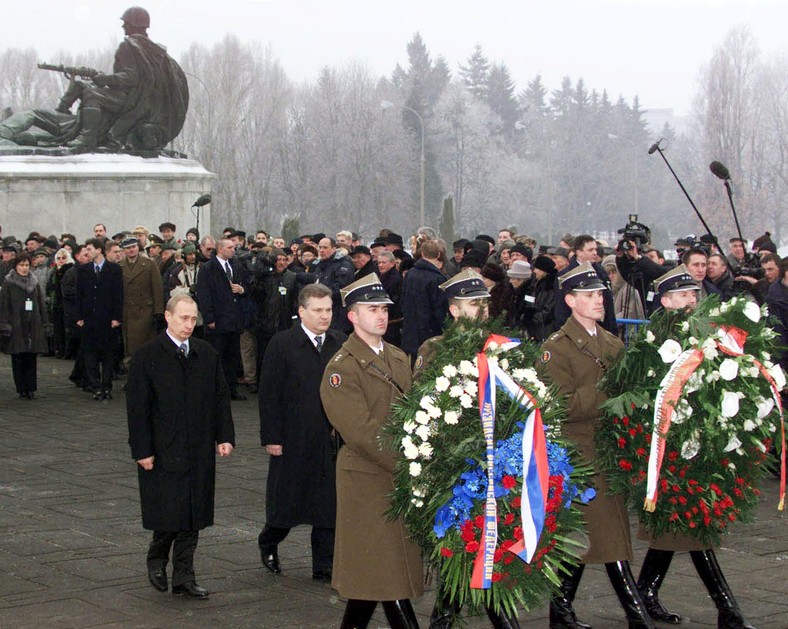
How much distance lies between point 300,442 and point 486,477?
2.69m

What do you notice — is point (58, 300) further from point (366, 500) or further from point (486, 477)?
point (486, 477)

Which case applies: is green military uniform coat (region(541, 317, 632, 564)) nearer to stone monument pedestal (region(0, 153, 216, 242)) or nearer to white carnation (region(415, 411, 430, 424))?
white carnation (region(415, 411, 430, 424))

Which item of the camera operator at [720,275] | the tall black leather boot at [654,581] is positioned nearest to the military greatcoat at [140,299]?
the camera operator at [720,275]

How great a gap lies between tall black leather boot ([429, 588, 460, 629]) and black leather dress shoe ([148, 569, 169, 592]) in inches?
80.3

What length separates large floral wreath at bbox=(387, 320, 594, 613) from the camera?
5.51 metres

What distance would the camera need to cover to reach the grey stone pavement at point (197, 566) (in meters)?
7.17

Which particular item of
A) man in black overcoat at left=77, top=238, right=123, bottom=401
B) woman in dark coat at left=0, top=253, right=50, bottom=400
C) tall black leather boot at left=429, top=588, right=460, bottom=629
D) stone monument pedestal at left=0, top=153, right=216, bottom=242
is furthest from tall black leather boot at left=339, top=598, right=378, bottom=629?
stone monument pedestal at left=0, top=153, right=216, bottom=242

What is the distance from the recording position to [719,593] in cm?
680

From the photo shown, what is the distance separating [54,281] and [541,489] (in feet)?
53.3

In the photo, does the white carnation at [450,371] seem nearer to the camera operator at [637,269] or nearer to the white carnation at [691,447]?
the white carnation at [691,447]

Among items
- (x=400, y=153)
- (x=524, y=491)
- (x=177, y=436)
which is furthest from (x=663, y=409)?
(x=400, y=153)

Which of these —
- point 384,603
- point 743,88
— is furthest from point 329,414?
point 743,88

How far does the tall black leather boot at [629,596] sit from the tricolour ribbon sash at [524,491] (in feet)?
4.38

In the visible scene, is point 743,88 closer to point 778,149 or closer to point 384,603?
point 778,149
